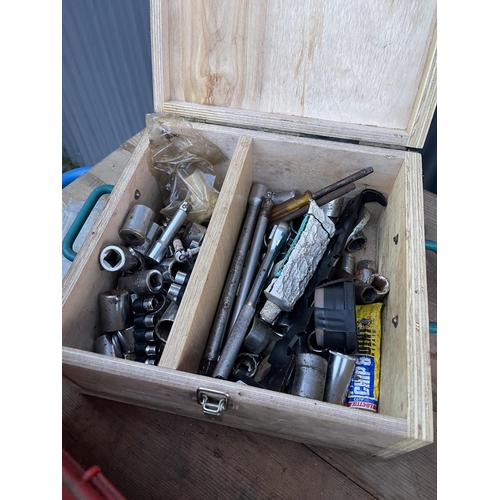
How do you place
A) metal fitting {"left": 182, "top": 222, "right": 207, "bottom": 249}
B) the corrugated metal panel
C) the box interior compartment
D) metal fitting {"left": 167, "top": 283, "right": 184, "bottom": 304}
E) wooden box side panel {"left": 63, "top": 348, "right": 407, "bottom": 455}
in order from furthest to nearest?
the corrugated metal panel, metal fitting {"left": 182, "top": 222, "right": 207, "bottom": 249}, metal fitting {"left": 167, "top": 283, "right": 184, "bottom": 304}, the box interior compartment, wooden box side panel {"left": 63, "top": 348, "right": 407, "bottom": 455}

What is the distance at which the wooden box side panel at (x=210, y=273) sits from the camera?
66 cm

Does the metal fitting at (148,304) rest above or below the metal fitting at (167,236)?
below

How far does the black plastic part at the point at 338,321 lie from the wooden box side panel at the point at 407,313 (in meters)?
0.08

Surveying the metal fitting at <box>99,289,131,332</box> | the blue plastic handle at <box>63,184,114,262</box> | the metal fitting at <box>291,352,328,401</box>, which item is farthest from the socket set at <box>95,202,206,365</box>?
the metal fitting at <box>291,352,328,401</box>

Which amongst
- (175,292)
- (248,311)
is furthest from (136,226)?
(248,311)

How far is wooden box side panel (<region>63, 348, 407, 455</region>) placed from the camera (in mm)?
571

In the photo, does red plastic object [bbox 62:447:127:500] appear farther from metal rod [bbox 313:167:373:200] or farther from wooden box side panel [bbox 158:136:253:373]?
metal rod [bbox 313:167:373:200]

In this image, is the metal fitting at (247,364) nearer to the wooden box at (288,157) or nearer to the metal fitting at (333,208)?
the wooden box at (288,157)

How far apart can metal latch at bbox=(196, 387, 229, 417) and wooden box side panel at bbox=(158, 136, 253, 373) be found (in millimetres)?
61

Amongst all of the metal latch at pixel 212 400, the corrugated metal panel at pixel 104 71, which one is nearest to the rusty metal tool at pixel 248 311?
the metal latch at pixel 212 400

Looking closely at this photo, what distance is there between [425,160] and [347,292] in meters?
0.84

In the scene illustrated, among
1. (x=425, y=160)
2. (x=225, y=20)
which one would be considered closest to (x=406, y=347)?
(x=225, y=20)

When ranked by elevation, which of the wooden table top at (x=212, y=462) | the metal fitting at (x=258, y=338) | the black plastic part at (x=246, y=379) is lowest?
the wooden table top at (x=212, y=462)

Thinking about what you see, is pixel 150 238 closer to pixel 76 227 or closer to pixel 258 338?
pixel 76 227
